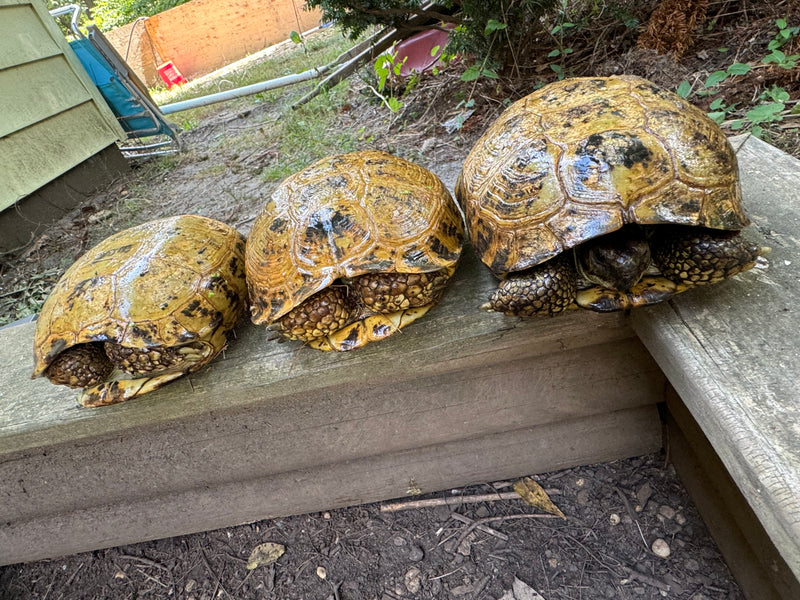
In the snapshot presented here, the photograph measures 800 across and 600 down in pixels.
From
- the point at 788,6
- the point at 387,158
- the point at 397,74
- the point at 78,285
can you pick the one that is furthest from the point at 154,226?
the point at 788,6

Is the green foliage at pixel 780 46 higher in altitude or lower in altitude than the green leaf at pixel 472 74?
lower

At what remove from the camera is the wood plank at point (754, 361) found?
0.90m

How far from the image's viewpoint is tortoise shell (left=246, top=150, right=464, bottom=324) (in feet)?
4.00

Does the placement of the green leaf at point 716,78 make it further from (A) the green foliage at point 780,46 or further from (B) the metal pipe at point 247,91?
(B) the metal pipe at point 247,91

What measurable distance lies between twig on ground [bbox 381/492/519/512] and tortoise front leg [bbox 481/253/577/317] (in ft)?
3.22

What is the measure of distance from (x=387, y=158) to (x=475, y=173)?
1.01 feet

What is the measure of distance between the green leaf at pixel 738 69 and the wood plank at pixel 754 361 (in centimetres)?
Result: 114

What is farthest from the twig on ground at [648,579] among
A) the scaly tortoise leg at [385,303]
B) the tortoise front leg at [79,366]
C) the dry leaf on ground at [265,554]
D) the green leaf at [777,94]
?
the green leaf at [777,94]

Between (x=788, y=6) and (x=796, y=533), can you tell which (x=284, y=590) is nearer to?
(x=796, y=533)

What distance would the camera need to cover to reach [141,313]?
1.29 metres

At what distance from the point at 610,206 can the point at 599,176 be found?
3.3 inches

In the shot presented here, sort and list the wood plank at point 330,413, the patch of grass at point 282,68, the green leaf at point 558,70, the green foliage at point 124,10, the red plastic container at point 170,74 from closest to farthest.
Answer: the wood plank at point 330,413 → the green leaf at point 558,70 → the patch of grass at point 282,68 → the red plastic container at point 170,74 → the green foliage at point 124,10

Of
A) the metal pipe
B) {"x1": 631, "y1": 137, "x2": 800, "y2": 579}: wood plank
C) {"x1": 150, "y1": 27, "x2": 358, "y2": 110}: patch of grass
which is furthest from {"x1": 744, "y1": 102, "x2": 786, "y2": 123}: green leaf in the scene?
{"x1": 150, "y1": 27, "x2": 358, "y2": 110}: patch of grass

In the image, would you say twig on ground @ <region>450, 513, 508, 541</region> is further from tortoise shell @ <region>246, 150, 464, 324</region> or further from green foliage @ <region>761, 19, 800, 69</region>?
green foliage @ <region>761, 19, 800, 69</region>
